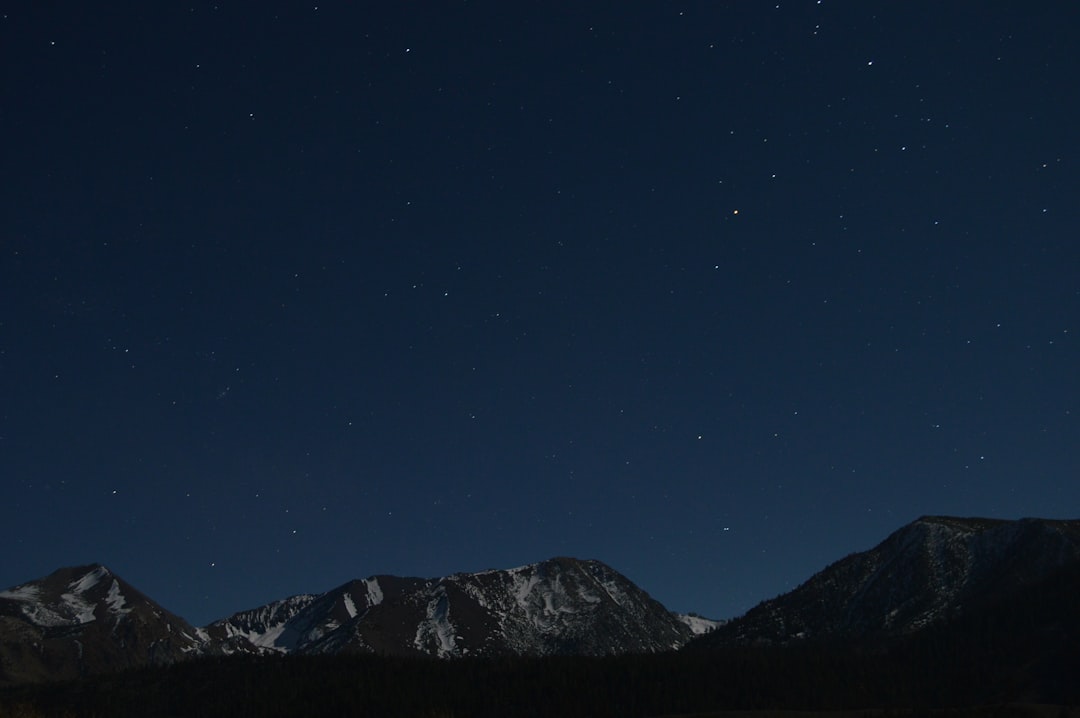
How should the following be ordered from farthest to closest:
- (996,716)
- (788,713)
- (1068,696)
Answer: (1068,696), (788,713), (996,716)

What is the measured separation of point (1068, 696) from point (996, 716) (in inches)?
3895

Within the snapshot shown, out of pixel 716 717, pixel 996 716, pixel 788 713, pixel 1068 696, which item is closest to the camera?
pixel 996 716

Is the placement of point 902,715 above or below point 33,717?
below

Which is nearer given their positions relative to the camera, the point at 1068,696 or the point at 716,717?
the point at 716,717

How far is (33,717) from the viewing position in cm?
15950

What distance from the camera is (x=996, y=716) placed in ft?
380

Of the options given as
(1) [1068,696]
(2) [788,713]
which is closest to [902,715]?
(2) [788,713]

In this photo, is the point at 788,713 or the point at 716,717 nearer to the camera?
the point at 716,717

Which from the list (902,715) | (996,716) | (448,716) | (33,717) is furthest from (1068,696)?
(33,717)

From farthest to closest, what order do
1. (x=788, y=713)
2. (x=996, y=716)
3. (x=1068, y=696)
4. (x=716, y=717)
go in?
(x=1068, y=696)
(x=788, y=713)
(x=716, y=717)
(x=996, y=716)

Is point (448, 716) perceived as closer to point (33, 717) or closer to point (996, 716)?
point (33, 717)

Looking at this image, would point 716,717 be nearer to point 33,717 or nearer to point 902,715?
point 902,715

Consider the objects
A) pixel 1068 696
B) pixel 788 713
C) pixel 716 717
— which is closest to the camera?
pixel 716 717

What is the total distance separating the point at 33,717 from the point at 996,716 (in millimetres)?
154477
